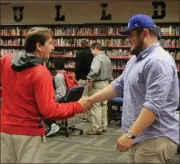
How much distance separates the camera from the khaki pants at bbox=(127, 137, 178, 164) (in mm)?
2152

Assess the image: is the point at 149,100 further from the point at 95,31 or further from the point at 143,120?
the point at 95,31

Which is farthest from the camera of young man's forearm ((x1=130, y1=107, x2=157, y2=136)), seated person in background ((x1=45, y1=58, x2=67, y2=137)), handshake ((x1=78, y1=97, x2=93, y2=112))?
seated person in background ((x1=45, y1=58, x2=67, y2=137))

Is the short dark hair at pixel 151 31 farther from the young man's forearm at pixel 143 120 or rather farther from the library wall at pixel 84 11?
the library wall at pixel 84 11

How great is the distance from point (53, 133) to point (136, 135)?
12.8ft

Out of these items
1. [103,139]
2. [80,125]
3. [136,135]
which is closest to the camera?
[136,135]

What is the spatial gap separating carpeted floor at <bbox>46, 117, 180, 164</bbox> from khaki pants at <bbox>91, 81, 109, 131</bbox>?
0.20m

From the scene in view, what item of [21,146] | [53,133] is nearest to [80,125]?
[53,133]

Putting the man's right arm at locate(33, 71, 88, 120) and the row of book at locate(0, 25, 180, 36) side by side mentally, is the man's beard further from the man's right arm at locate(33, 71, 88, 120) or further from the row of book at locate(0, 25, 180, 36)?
the row of book at locate(0, 25, 180, 36)

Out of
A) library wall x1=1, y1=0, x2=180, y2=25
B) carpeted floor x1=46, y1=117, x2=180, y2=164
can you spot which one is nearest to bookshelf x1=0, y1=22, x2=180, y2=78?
library wall x1=1, y1=0, x2=180, y2=25

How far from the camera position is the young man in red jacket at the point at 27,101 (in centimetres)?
222

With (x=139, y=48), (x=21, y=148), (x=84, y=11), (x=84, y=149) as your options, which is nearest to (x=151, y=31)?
(x=139, y=48)

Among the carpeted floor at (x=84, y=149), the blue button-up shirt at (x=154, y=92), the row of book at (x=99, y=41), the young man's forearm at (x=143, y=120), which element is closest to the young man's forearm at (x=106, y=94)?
the blue button-up shirt at (x=154, y=92)

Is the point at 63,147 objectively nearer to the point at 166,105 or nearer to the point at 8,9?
the point at 166,105

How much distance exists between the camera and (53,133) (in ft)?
19.0
